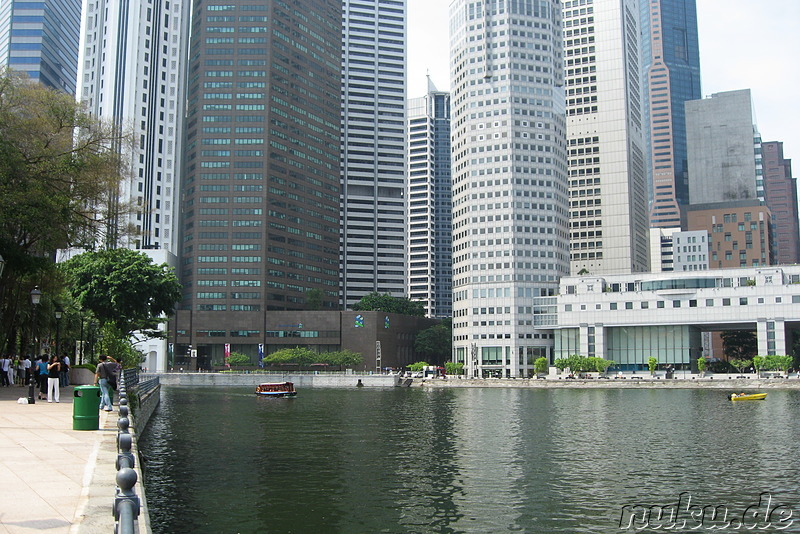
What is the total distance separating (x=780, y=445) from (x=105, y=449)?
45335 millimetres

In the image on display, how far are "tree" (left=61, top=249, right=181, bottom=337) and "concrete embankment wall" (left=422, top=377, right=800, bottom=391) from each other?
8078 cm

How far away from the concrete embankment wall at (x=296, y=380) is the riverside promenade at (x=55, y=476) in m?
132

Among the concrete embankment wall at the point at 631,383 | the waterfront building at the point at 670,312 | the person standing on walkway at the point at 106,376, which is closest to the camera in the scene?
the person standing on walkway at the point at 106,376

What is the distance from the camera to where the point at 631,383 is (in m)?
156

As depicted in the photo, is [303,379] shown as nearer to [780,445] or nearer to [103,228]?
[103,228]

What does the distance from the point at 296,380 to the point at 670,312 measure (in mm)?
86342

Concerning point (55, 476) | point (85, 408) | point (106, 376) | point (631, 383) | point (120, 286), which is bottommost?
point (631, 383)

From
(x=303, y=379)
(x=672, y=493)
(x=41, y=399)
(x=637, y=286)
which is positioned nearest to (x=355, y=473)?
(x=672, y=493)

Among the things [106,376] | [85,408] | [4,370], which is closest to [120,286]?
[4,370]

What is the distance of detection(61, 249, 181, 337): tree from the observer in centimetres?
9531

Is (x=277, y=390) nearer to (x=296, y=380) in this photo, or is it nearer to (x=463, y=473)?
(x=296, y=380)

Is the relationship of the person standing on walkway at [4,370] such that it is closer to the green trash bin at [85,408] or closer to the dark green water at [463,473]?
the dark green water at [463,473]

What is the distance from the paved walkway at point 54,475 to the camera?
56.4ft

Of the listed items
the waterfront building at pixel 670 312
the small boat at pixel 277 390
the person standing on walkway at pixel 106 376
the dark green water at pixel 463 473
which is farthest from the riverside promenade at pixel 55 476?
the waterfront building at pixel 670 312
